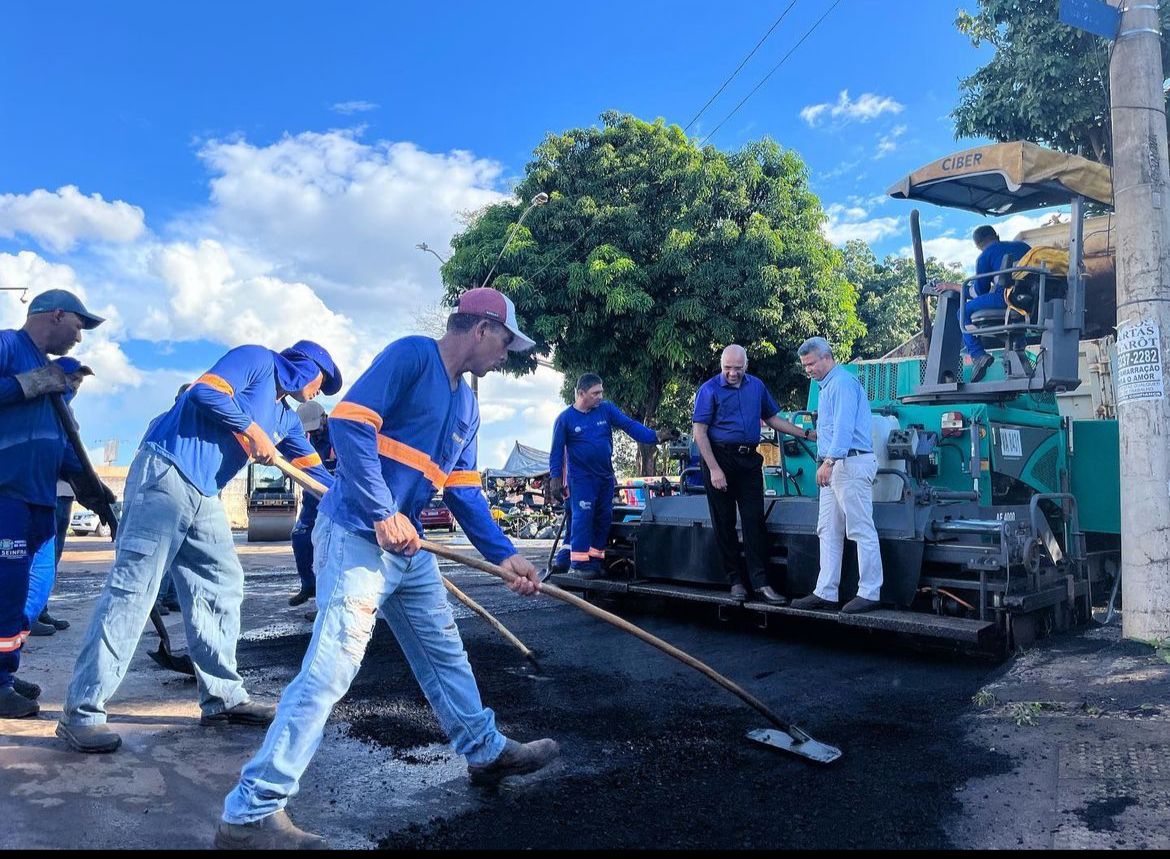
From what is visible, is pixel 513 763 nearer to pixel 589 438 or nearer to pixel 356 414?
pixel 356 414

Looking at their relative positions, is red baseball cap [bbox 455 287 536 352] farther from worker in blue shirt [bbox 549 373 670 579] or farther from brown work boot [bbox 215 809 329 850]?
worker in blue shirt [bbox 549 373 670 579]

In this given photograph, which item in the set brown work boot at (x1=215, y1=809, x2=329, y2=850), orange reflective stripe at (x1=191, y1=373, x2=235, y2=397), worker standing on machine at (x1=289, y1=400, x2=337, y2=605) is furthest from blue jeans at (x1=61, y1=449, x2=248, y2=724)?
worker standing on machine at (x1=289, y1=400, x2=337, y2=605)

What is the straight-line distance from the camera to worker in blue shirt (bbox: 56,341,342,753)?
3.48m

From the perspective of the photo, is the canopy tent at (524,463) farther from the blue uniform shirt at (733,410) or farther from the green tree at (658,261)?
the blue uniform shirt at (733,410)

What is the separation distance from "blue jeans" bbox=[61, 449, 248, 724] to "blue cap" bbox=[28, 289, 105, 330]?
3.38ft

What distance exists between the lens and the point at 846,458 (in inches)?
204

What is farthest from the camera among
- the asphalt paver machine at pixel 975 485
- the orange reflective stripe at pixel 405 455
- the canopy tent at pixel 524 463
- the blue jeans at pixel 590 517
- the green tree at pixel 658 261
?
the canopy tent at pixel 524 463

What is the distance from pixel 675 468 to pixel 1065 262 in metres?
18.3

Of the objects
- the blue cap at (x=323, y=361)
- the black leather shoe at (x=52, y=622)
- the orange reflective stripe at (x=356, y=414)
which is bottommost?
the black leather shoe at (x=52, y=622)

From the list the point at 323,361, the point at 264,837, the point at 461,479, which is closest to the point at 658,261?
the point at 323,361

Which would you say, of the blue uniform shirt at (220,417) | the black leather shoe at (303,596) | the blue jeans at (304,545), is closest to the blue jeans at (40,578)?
the blue uniform shirt at (220,417)

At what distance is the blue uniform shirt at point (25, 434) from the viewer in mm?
3906

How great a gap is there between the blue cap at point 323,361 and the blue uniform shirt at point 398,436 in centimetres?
162

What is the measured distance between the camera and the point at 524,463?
32.2 metres
